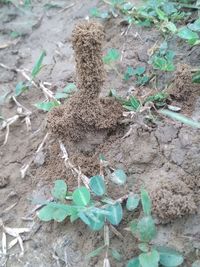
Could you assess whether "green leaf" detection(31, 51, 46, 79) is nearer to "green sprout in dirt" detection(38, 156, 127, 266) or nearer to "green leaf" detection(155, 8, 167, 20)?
"green leaf" detection(155, 8, 167, 20)

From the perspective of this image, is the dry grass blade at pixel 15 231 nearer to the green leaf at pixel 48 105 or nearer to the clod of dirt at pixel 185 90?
the green leaf at pixel 48 105

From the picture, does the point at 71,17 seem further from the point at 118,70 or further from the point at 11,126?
the point at 11,126

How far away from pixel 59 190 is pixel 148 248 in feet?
1.25

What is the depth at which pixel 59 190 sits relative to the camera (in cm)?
162

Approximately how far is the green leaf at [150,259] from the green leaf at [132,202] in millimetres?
168

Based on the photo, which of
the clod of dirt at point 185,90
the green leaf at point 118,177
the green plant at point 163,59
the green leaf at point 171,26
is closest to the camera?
the green leaf at point 118,177

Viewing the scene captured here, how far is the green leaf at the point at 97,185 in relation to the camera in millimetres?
1557

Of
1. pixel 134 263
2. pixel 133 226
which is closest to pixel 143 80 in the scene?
pixel 133 226

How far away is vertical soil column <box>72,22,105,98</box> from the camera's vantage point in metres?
1.59

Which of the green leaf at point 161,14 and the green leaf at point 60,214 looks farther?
the green leaf at point 161,14

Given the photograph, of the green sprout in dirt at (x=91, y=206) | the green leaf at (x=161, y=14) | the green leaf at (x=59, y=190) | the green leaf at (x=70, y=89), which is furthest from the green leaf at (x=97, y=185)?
the green leaf at (x=161, y=14)

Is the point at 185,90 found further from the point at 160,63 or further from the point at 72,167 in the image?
the point at 72,167

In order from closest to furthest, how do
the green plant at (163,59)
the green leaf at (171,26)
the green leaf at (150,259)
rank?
the green leaf at (150,259) → the green plant at (163,59) → the green leaf at (171,26)

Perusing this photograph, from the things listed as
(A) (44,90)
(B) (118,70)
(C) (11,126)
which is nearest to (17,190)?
(C) (11,126)
